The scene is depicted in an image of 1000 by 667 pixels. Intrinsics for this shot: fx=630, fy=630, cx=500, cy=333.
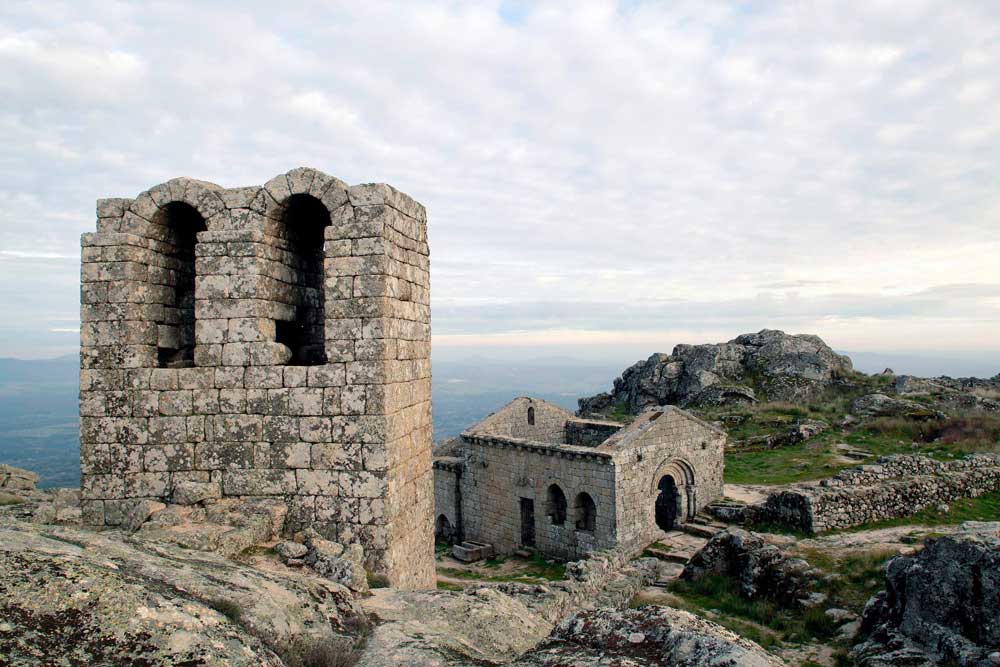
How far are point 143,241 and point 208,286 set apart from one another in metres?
1.14

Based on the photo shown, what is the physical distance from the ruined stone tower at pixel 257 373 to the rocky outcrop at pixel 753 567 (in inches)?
275

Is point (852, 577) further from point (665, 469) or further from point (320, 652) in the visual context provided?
point (320, 652)

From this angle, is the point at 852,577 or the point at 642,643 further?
the point at 852,577

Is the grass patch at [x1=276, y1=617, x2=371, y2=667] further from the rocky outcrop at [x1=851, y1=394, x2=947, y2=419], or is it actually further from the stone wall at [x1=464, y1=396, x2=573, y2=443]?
the rocky outcrop at [x1=851, y1=394, x2=947, y2=419]

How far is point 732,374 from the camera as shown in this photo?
122 ft

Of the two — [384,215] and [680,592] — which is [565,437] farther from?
[384,215]

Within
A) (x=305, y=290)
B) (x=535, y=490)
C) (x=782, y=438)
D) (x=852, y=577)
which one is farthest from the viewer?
(x=782, y=438)

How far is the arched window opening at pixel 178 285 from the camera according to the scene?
796cm

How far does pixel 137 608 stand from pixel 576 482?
50.8 ft

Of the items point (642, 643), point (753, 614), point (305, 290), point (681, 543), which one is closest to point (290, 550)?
point (305, 290)

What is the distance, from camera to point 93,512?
7.43m

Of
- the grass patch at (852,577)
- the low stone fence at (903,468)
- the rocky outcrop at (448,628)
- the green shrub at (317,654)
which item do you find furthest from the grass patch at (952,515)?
the green shrub at (317,654)

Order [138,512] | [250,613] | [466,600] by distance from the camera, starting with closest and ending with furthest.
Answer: [250,613], [466,600], [138,512]

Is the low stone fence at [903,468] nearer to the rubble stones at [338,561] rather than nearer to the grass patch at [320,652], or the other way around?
the rubble stones at [338,561]
